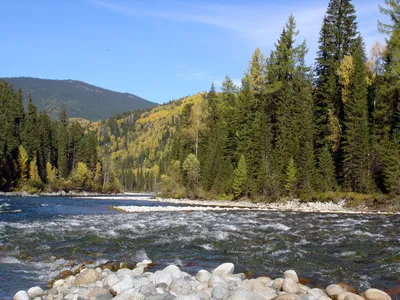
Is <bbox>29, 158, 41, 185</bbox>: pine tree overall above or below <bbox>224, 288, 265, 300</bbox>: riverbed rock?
above

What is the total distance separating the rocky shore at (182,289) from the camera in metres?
7.59

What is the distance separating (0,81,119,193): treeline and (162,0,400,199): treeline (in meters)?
36.4

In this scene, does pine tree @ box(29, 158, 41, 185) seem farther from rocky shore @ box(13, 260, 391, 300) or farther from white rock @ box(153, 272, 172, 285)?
white rock @ box(153, 272, 172, 285)

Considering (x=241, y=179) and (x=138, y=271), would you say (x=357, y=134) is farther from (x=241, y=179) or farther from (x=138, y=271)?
(x=138, y=271)

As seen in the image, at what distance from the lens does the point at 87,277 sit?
9.57m

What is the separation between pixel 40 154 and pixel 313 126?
73364 millimetres

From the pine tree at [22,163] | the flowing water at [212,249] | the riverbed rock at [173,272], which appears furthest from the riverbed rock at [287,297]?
the pine tree at [22,163]

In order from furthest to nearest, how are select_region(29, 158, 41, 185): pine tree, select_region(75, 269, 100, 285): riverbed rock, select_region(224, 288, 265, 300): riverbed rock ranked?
select_region(29, 158, 41, 185): pine tree < select_region(75, 269, 100, 285): riverbed rock < select_region(224, 288, 265, 300): riverbed rock

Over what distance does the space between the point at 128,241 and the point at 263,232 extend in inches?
247

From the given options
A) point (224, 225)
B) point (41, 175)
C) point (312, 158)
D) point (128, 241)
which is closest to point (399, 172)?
point (312, 158)

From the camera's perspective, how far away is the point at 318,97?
49125 millimetres

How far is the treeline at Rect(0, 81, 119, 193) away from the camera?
80875mm

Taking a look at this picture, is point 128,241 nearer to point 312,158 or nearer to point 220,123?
point 312,158

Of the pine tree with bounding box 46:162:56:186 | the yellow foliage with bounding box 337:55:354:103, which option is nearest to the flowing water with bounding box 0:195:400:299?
the yellow foliage with bounding box 337:55:354:103
